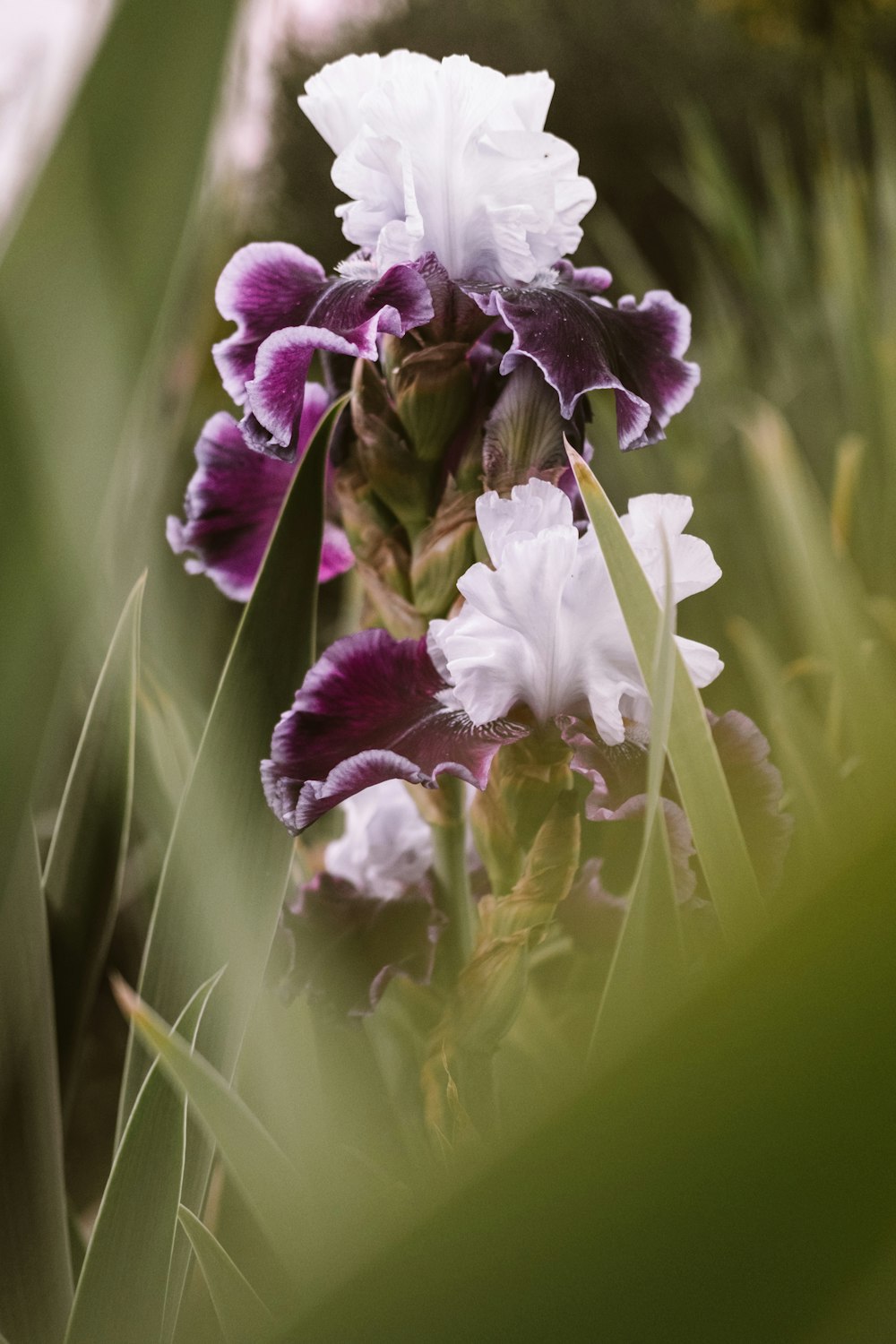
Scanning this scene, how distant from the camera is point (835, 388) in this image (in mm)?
1107

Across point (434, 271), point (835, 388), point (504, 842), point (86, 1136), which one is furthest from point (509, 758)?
point (835, 388)

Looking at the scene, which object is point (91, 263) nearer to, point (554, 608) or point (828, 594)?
point (554, 608)

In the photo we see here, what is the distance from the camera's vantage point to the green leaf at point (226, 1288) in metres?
0.24

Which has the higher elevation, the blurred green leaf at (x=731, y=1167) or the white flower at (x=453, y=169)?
the white flower at (x=453, y=169)

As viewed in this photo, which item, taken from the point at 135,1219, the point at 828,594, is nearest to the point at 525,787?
the point at 135,1219

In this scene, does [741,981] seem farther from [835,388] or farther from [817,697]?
[835,388]

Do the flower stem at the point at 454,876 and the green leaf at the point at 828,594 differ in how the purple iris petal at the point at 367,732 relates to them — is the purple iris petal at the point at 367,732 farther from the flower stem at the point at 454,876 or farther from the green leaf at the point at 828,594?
the green leaf at the point at 828,594

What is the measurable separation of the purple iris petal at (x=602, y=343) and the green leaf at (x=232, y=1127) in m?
0.16

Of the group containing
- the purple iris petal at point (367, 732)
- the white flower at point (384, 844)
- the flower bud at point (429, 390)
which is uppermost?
the flower bud at point (429, 390)

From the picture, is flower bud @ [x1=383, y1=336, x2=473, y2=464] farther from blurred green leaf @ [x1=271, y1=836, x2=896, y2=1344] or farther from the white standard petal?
blurred green leaf @ [x1=271, y1=836, x2=896, y2=1344]

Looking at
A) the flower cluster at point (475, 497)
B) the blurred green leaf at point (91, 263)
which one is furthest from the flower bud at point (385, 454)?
the blurred green leaf at point (91, 263)

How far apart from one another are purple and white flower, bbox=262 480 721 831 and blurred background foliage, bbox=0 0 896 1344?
3cm

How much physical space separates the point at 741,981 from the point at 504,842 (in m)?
0.19

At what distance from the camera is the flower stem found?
0.30 meters
